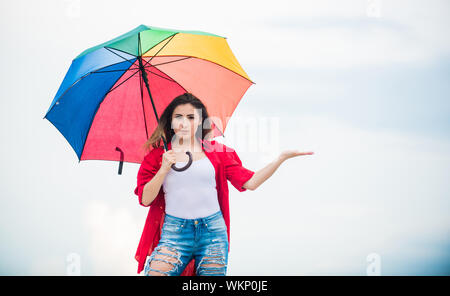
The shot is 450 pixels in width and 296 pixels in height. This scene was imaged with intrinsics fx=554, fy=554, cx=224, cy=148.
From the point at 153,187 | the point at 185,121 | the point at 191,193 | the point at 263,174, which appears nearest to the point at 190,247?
the point at 191,193

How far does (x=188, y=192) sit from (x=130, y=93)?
3.34ft

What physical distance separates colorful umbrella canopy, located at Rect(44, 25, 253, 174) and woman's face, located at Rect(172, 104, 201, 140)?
218mm

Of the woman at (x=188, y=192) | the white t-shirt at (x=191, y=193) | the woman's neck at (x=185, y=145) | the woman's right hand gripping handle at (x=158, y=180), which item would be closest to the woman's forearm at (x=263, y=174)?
the woman at (x=188, y=192)

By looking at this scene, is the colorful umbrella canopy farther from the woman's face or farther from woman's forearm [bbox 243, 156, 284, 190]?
woman's forearm [bbox 243, 156, 284, 190]

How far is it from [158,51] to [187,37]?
0.90 ft

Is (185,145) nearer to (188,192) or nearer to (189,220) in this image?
(188,192)

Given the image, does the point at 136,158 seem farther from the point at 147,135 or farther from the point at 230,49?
the point at 230,49

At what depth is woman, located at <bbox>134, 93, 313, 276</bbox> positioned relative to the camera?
147 inches

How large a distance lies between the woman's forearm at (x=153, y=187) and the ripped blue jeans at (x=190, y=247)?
0.18 metres

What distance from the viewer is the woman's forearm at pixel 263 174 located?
3756 mm
